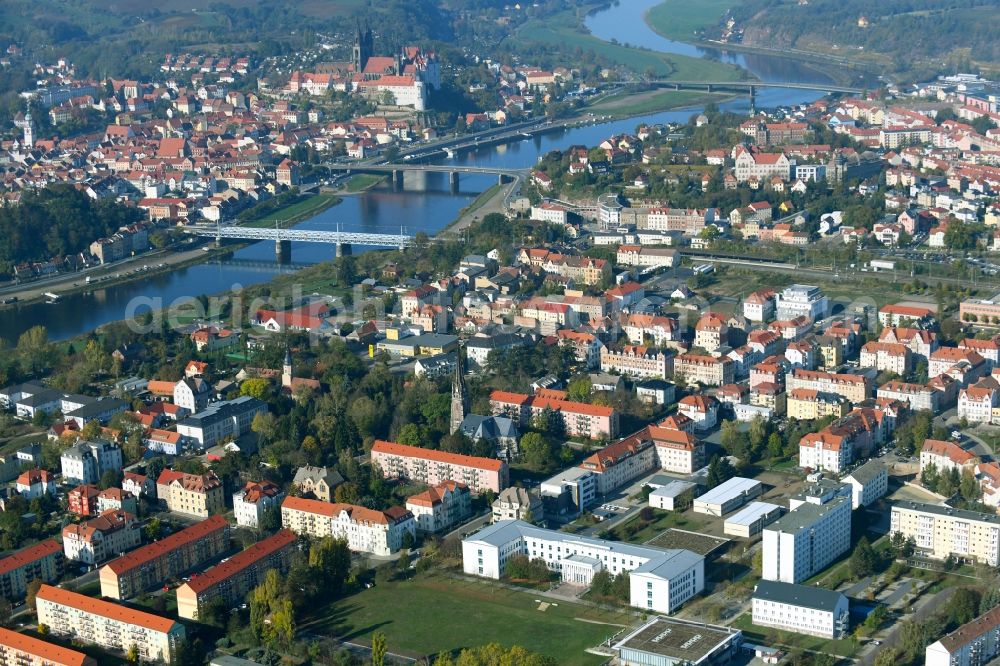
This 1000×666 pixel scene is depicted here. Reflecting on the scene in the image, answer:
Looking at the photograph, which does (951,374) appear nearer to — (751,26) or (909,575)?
(909,575)

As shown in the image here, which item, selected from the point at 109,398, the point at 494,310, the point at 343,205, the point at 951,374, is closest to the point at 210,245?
the point at 343,205

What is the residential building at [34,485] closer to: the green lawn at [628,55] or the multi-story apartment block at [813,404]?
the multi-story apartment block at [813,404]

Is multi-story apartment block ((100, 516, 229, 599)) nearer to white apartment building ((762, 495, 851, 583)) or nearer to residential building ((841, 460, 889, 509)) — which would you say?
white apartment building ((762, 495, 851, 583))

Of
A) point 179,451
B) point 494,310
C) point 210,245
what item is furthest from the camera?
point 210,245

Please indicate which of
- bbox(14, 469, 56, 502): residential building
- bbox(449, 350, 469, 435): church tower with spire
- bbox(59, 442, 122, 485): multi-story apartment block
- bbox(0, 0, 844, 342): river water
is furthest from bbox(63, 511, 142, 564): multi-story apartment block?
bbox(0, 0, 844, 342): river water

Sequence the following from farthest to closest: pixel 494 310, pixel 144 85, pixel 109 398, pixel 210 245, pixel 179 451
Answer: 1. pixel 144 85
2. pixel 210 245
3. pixel 494 310
4. pixel 109 398
5. pixel 179 451

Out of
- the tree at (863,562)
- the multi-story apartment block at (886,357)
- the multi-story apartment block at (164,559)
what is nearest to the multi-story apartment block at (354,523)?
the multi-story apartment block at (164,559)

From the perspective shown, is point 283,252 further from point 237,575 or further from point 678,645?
point 678,645
